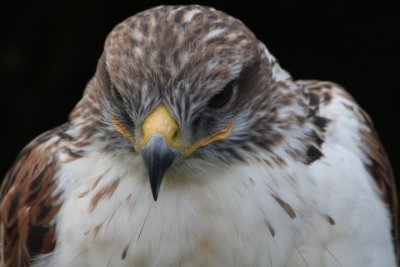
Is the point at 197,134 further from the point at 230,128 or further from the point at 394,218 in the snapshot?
the point at 394,218

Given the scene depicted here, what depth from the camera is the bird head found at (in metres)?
2.79

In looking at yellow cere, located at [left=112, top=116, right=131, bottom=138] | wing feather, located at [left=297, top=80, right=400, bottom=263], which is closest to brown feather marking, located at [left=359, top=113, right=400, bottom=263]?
wing feather, located at [left=297, top=80, right=400, bottom=263]

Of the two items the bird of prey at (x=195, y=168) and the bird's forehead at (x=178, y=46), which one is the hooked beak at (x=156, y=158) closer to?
the bird of prey at (x=195, y=168)

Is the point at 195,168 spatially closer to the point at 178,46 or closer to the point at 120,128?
the point at 120,128

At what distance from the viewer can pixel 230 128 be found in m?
2.94

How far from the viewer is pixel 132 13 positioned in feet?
21.7

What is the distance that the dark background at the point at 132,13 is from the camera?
5883mm

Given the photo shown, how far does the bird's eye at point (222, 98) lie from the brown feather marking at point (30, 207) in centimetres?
67

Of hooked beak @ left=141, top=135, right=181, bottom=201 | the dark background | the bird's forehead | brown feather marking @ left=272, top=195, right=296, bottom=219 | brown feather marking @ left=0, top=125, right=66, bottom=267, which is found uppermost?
the bird's forehead

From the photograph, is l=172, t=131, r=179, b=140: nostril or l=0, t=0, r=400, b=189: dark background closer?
l=172, t=131, r=179, b=140: nostril

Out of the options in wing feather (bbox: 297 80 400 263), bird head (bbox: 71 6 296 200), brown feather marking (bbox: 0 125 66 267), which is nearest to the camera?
bird head (bbox: 71 6 296 200)

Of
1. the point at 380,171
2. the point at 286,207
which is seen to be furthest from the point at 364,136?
the point at 286,207

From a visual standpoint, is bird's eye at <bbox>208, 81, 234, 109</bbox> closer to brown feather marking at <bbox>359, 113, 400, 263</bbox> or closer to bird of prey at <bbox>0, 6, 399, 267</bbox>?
bird of prey at <bbox>0, 6, 399, 267</bbox>

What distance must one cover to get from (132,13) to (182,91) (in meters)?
3.90
